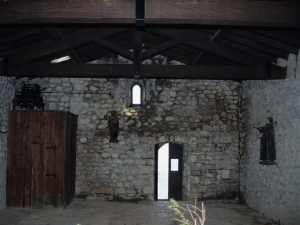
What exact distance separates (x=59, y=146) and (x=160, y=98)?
3.08 meters

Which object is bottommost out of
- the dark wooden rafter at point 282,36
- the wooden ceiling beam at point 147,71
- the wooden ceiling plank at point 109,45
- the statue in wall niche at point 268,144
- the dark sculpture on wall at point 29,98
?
the statue in wall niche at point 268,144

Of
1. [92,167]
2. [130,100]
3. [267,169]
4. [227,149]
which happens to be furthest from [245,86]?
[92,167]

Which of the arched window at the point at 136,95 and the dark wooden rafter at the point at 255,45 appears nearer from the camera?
the dark wooden rafter at the point at 255,45

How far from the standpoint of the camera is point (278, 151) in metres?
6.81

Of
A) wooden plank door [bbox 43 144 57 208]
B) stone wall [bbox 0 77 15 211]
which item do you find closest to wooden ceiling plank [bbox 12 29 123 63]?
stone wall [bbox 0 77 15 211]

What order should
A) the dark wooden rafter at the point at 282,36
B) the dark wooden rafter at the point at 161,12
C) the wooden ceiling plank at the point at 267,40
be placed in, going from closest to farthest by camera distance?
the dark wooden rafter at the point at 161,12 → the dark wooden rafter at the point at 282,36 → the wooden ceiling plank at the point at 267,40

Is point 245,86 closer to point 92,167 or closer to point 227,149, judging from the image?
point 227,149

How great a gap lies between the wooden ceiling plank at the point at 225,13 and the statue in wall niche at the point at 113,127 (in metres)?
5.26

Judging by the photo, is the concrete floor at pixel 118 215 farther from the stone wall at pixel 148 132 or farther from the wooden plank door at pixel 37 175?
the stone wall at pixel 148 132

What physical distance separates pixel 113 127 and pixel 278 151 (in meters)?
4.21

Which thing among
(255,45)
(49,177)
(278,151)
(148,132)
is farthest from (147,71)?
(49,177)

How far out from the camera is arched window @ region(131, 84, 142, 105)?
30.8ft

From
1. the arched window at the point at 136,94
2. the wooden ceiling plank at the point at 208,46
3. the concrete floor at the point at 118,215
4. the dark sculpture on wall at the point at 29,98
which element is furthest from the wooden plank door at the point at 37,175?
the wooden ceiling plank at the point at 208,46

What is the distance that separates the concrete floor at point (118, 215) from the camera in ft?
22.1
